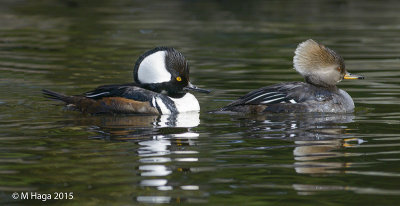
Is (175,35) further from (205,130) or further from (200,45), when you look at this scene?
(205,130)

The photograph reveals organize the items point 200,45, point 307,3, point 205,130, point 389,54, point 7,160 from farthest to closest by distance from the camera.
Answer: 1. point 307,3
2. point 200,45
3. point 389,54
4. point 205,130
5. point 7,160

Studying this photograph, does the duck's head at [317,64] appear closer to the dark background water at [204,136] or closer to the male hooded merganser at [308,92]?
the male hooded merganser at [308,92]

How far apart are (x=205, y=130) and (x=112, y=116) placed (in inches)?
64.7

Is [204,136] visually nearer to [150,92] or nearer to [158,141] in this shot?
[158,141]

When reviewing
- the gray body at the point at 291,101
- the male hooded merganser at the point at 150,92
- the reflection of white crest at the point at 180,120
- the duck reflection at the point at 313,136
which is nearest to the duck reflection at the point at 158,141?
the reflection of white crest at the point at 180,120

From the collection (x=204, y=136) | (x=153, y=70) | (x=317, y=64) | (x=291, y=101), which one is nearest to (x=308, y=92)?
(x=291, y=101)

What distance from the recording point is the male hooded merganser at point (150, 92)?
33.4 feet

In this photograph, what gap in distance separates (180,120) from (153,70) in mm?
854

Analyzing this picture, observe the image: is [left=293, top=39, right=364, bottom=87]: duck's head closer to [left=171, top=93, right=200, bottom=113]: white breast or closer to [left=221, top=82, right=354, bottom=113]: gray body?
[left=221, top=82, right=354, bottom=113]: gray body

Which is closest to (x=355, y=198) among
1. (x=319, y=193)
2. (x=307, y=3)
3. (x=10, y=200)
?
(x=319, y=193)

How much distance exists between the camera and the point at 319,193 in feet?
20.2

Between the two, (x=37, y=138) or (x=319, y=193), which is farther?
(x=37, y=138)

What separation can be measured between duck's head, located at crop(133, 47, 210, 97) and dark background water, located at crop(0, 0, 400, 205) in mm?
518

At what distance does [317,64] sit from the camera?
10.5 m
